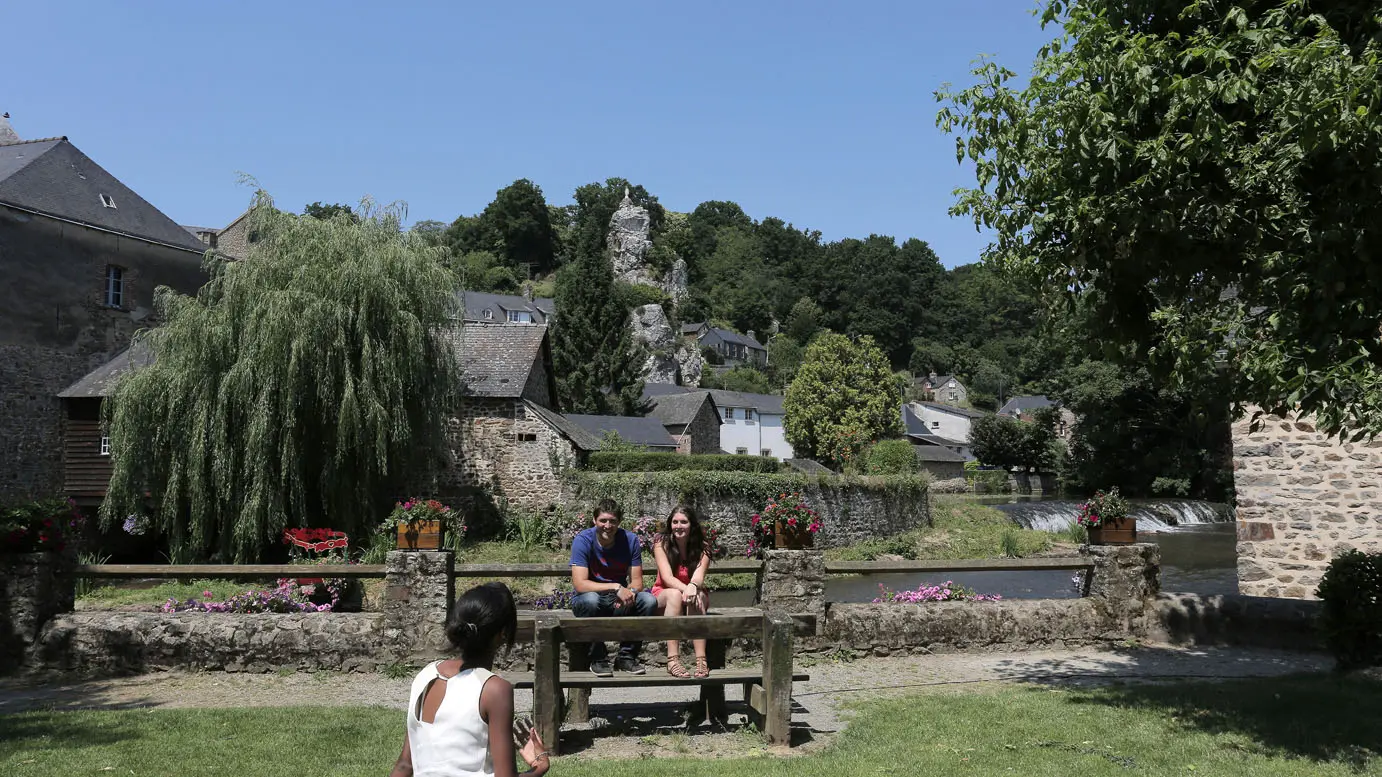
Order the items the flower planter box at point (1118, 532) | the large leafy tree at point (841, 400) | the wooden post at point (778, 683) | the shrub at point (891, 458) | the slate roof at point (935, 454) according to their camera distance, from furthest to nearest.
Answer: the slate roof at point (935, 454) → the large leafy tree at point (841, 400) → the shrub at point (891, 458) → the flower planter box at point (1118, 532) → the wooden post at point (778, 683)

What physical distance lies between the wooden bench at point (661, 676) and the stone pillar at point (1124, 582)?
4.75 m

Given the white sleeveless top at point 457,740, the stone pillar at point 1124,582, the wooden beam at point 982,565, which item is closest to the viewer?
the white sleeveless top at point 457,740

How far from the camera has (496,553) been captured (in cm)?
2519

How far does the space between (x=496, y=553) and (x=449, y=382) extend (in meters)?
5.18

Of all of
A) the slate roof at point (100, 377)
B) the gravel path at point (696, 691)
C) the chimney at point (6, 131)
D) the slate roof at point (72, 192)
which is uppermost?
the chimney at point (6, 131)

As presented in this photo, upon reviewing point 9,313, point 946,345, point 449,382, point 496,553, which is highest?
point 946,345

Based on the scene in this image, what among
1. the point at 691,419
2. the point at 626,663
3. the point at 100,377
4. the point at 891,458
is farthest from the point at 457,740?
the point at 691,419

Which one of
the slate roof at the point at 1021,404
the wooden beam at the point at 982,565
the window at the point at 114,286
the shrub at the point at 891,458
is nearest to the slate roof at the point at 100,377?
the window at the point at 114,286

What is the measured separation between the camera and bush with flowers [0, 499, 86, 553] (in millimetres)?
8305

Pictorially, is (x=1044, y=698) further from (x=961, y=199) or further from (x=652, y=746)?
(x=961, y=199)

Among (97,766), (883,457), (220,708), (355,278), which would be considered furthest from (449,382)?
(883,457)

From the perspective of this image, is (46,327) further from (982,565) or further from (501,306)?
(501,306)

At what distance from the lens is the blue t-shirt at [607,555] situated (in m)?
6.77

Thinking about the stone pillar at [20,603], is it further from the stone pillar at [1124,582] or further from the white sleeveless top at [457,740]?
the stone pillar at [1124,582]
